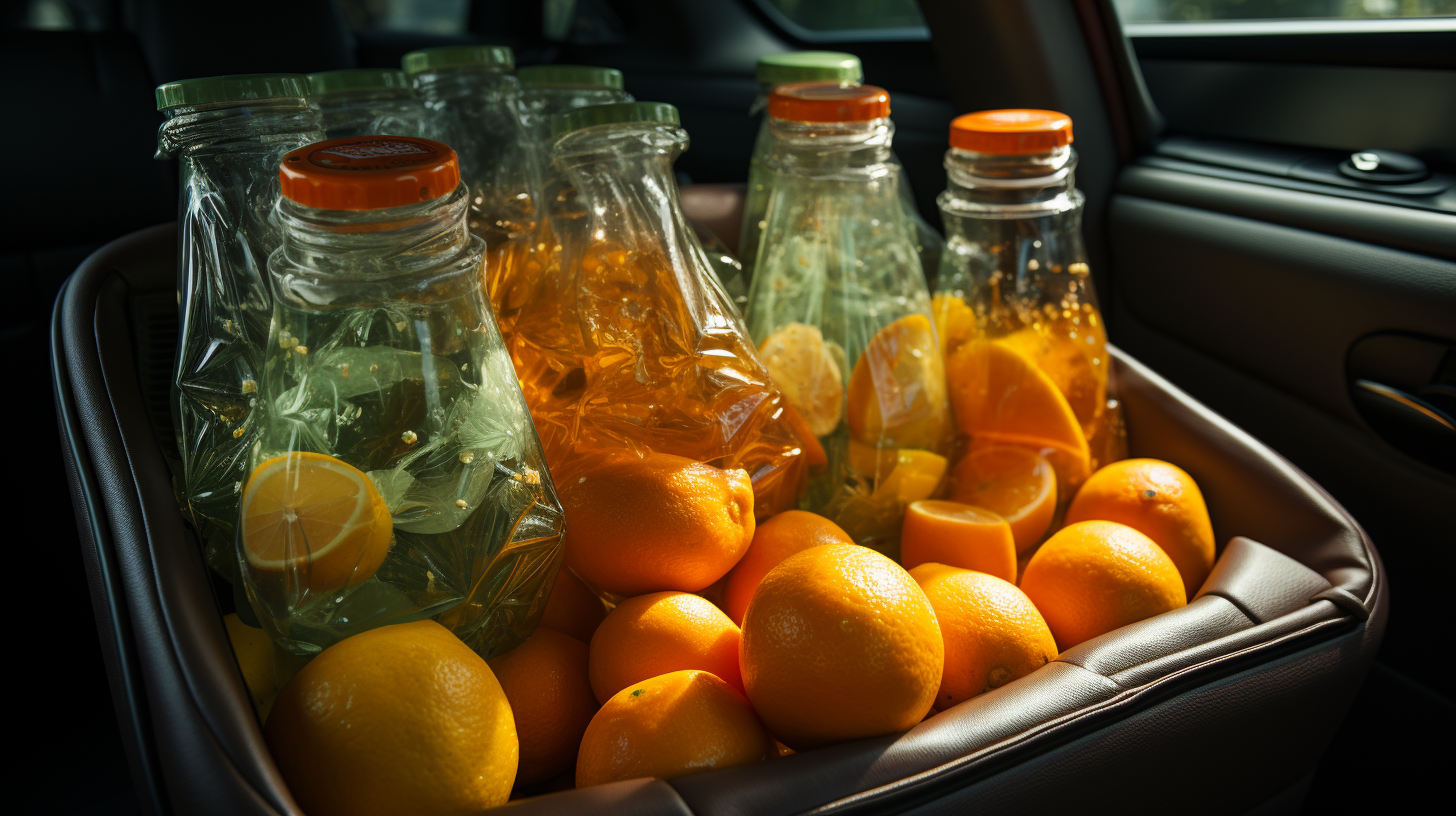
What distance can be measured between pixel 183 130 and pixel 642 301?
34cm

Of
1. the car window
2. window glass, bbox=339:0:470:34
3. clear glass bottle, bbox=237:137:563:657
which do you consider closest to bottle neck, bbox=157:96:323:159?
clear glass bottle, bbox=237:137:563:657

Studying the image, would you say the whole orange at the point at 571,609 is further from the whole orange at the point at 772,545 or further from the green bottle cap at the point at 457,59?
the green bottle cap at the point at 457,59

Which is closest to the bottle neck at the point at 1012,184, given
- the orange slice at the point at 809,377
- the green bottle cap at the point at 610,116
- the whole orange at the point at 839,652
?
the orange slice at the point at 809,377

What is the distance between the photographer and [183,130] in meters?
0.61

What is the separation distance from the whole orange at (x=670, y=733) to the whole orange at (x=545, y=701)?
54mm

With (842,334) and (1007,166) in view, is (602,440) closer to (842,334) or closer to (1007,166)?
(842,334)

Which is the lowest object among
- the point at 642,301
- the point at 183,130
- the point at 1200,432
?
the point at 1200,432

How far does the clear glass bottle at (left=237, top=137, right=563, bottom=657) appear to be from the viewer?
19.9 inches

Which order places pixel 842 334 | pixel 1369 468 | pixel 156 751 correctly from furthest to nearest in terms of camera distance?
pixel 1369 468, pixel 842 334, pixel 156 751

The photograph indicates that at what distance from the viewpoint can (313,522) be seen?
1.65 feet

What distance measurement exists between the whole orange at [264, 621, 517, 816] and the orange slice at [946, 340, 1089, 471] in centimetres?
51

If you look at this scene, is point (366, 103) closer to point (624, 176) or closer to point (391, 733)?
point (624, 176)

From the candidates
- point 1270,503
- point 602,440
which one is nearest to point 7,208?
point 602,440

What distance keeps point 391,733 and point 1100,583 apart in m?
0.49
